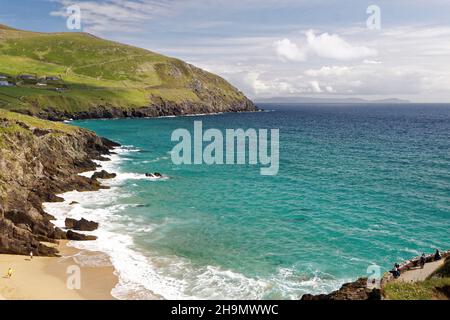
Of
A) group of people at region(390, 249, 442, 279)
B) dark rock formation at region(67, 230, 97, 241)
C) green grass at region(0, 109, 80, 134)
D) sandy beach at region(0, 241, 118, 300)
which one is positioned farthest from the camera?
green grass at region(0, 109, 80, 134)

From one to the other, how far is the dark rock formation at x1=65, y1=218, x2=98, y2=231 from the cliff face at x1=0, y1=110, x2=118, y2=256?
195cm

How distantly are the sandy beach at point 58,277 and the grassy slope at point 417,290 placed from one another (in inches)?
821

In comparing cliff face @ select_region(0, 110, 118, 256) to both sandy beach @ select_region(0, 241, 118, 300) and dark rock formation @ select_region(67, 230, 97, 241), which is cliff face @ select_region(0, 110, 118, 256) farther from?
sandy beach @ select_region(0, 241, 118, 300)

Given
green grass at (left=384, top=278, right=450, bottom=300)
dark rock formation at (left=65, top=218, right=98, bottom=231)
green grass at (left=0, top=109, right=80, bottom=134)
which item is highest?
green grass at (left=0, top=109, right=80, bottom=134)

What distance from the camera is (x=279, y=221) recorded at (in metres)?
50.4

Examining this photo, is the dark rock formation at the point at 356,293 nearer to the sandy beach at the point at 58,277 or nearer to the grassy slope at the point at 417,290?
the grassy slope at the point at 417,290

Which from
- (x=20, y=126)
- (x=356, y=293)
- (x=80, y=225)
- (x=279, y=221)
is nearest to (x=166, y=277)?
(x=80, y=225)

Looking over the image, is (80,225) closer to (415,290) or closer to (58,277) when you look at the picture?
(58,277)

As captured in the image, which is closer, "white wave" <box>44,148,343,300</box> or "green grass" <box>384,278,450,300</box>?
"green grass" <box>384,278,450,300</box>

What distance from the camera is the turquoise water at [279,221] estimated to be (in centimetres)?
3578

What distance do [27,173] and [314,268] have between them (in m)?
42.8

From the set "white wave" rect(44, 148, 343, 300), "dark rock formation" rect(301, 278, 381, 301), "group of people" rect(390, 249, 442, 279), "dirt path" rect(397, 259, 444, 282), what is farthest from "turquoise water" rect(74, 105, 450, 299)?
"dirt path" rect(397, 259, 444, 282)

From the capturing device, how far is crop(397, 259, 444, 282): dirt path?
27.8 m

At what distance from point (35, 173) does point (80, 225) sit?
63.5ft
